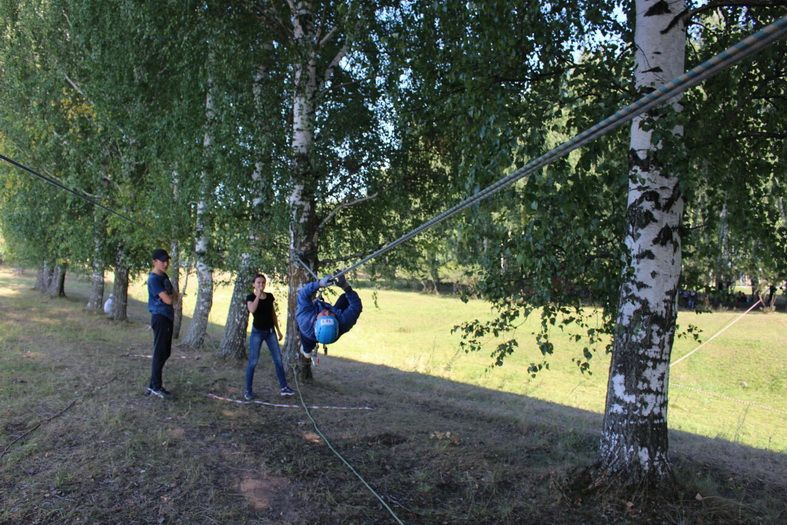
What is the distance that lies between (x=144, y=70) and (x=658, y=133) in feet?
35.8

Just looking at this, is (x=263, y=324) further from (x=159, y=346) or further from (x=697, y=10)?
(x=697, y=10)

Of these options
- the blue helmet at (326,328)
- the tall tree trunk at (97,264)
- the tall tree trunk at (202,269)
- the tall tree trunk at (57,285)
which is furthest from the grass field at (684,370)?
the tall tree trunk at (57,285)

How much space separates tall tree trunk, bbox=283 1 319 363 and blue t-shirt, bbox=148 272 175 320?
6.74ft

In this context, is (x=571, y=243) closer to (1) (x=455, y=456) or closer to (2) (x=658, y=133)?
(2) (x=658, y=133)

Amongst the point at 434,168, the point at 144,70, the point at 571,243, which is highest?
the point at 144,70

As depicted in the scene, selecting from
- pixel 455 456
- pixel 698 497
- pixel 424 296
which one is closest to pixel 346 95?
pixel 455 456

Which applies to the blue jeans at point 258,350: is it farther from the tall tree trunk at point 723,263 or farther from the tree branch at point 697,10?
the tree branch at point 697,10

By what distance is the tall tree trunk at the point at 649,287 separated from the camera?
14.1ft

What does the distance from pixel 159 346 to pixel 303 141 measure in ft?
12.0

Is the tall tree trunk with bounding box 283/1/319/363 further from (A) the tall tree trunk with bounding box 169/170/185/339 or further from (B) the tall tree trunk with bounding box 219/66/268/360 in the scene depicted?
(A) the tall tree trunk with bounding box 169/170/185/339

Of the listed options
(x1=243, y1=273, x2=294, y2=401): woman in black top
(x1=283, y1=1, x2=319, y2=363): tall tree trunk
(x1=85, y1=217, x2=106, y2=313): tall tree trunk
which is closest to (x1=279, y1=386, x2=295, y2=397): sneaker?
(x1=243, y1=273, x2=294, y2=401): woman in black top

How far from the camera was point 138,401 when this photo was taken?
6.61 metres

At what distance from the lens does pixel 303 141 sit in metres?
8.31

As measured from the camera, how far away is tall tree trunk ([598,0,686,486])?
14.1ft
